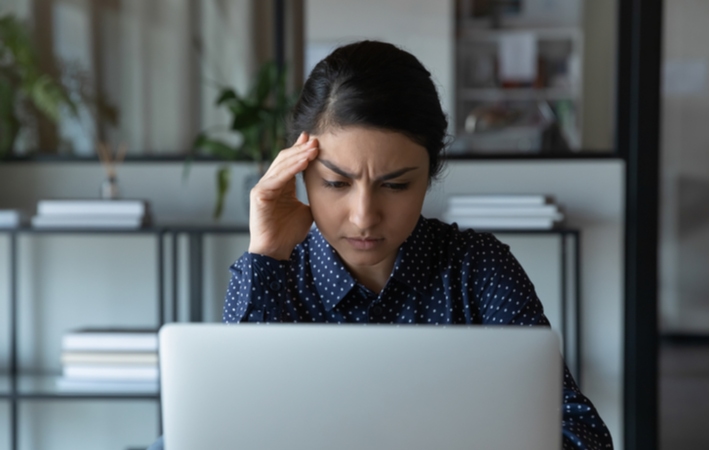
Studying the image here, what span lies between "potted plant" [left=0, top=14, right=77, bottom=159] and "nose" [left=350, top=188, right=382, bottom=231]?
6.04ft

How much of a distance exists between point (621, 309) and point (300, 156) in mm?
1799

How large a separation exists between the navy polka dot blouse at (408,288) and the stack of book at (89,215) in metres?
1.19

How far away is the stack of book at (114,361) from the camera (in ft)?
8.29

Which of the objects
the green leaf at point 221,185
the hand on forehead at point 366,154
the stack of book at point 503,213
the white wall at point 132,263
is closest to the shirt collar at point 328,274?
the hand on forehead at point 366,154

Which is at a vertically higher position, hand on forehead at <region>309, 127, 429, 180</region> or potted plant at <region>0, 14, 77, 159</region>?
potted plant at <region>0, 14, 77, 159</region>

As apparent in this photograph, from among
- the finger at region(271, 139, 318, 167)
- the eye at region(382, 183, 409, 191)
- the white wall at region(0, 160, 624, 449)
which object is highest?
the finger at region(271, 139, 318, 167)

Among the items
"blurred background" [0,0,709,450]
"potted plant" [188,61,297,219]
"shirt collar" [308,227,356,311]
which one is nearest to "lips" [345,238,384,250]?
"shirt collar" [308,227,356,311]

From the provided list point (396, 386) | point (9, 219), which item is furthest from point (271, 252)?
point (9, 219)

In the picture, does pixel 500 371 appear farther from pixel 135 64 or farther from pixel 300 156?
pixel 135 64

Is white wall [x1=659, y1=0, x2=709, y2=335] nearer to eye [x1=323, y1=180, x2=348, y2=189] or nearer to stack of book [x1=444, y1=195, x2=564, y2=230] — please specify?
stack of book [x1=444, y1=195, x2=564, y2=230]

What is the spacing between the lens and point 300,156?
1.31 metres

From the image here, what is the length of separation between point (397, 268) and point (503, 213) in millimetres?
1140

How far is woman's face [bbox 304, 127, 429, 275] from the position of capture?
1270mm

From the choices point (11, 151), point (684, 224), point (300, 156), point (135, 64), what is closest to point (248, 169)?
point (135, 64)
